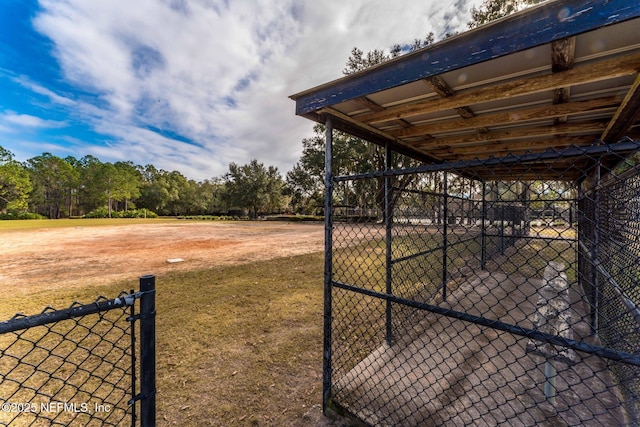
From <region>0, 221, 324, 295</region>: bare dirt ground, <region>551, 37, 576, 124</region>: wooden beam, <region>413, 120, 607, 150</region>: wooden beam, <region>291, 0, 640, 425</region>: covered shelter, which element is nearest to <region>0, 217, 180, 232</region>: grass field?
<region>0, 221, 324, 295</region>: bare dirt ground

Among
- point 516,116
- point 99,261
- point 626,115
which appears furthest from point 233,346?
point 99,261

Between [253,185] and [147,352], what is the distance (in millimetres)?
34901

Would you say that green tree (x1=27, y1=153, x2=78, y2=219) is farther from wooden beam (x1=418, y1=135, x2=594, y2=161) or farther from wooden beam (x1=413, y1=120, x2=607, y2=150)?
wooden beam (x1=413, y1=120, x2=607, y2=150)

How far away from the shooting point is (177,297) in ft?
14.8

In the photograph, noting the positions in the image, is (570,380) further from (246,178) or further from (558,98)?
(246,178)

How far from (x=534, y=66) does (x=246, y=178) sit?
116ft

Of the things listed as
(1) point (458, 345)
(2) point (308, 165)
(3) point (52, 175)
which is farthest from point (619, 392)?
(3) point (52, 175)

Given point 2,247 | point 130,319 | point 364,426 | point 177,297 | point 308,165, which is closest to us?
point 130,319

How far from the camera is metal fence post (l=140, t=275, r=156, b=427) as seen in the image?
1286mm

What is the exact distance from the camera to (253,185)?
3506 cm

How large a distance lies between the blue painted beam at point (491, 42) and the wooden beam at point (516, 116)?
1036mm

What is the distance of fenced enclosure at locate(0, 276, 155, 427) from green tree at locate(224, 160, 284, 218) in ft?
106

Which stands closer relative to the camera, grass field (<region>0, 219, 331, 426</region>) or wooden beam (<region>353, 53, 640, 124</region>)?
wooden beam (<region>353, 53, 640, 124</region>)

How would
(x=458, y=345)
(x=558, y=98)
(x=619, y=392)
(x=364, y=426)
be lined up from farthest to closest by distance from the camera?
(x=458, y=345), (x=619, y=392), (x=558, y=98), (x=364, y=426)
